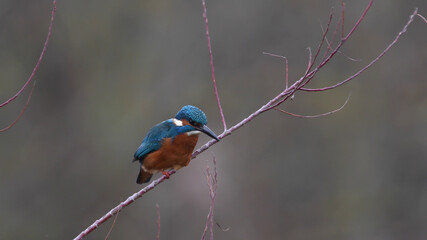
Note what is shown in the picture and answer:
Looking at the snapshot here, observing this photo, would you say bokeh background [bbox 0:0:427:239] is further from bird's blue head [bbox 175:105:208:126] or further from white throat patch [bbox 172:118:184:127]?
bird's blue head [bbox 175:105:208:126]

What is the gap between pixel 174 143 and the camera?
158 inches

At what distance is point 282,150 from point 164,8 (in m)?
2.81

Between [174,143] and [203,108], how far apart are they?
19.3 feet

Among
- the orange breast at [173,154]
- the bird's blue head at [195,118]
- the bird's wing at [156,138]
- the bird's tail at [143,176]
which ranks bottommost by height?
the bird's tail at [143,176]

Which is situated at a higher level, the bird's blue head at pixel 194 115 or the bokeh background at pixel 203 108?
the bird's blue head at pixel 194 115

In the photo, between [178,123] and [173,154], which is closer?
[173,154]

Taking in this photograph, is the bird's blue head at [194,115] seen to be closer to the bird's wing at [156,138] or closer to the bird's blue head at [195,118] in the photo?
the bird's blue head at [195,118]

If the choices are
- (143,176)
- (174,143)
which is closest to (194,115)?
(174,143)

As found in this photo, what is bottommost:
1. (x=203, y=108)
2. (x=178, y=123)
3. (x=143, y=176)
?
(x=203, y=108)

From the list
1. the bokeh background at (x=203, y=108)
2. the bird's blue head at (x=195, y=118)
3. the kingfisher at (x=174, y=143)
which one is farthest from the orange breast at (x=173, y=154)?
the bokeh background at (x=203, y=108)

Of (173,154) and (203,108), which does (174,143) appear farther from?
(203,108)

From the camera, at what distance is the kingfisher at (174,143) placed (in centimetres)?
392

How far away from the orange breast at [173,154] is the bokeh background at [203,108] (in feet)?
18.1

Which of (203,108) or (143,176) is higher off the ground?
(143,176)
